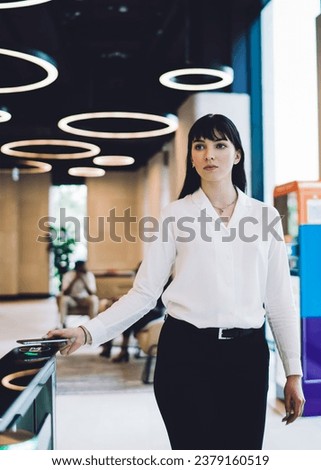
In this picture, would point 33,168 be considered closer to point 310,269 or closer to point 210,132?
point 310,269

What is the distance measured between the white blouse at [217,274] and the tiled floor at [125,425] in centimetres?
166

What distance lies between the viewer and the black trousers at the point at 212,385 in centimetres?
148

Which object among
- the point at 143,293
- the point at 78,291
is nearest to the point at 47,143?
the point at 78,291

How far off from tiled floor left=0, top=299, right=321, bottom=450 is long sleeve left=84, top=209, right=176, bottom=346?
1747 millimetres

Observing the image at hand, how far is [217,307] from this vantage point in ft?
4.82

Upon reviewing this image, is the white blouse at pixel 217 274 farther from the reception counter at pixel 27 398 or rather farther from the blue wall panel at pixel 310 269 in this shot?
the blue wall panel at pixel 310 269

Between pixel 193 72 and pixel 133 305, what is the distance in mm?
3732

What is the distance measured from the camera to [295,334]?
1589 mm

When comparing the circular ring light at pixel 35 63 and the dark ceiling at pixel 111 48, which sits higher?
the dark ceiling at pixel 111 48

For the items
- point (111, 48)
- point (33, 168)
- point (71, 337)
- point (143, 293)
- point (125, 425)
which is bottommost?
point (125, 425)

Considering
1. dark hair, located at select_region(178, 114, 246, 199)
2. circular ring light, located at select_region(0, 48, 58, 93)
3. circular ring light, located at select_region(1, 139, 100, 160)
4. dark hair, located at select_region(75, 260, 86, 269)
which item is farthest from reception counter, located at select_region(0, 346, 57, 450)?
circular ring light, located at select_region(1, 139, 100, 160)

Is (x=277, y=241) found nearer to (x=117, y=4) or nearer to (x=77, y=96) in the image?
(x=117, y=4)

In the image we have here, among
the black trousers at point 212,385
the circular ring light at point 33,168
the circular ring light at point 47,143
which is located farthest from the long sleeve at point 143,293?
the circular ring light at point 33,168

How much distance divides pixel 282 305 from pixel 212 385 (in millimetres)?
286
